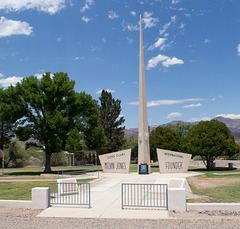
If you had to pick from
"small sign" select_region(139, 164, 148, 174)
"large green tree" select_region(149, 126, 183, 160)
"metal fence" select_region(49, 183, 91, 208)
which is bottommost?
"small sign" select_region(139, 164, 148, 174)

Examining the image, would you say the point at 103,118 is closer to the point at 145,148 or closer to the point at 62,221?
the point at 145,148

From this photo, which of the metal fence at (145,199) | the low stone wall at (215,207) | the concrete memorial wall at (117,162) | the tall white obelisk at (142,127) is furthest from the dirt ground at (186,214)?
the concrete memorial wall at (117,162)

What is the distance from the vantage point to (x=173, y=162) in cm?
2548

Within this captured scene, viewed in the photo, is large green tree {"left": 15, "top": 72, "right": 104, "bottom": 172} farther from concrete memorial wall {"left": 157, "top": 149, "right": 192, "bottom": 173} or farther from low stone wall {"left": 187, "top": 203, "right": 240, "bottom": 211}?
low stone wall {"left": 187, "top": 203, "right": 240, "bottom": 211}

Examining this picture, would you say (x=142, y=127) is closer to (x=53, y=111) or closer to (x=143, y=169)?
(x=143, y=169)

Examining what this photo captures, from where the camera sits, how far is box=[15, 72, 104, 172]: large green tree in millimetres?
27562

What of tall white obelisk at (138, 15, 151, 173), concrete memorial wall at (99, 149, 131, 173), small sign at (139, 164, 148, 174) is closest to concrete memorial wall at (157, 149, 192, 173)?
tall white obelisk at (138, 15, 151, 173)

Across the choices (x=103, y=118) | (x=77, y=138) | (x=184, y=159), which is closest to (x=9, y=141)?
(x=103, y=118)

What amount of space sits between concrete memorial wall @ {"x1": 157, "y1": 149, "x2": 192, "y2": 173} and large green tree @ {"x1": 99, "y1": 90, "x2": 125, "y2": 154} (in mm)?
24594

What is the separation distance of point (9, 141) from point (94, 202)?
43540 millimetres

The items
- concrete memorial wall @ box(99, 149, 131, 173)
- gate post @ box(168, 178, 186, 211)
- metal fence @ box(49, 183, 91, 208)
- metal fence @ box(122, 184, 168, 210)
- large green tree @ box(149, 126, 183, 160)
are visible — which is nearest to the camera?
gate post @ box(168, 178, 186, 211)

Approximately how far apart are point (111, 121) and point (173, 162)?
2690 centimetres

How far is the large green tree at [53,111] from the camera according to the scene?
1085 inches

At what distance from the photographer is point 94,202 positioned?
11.1 meters
